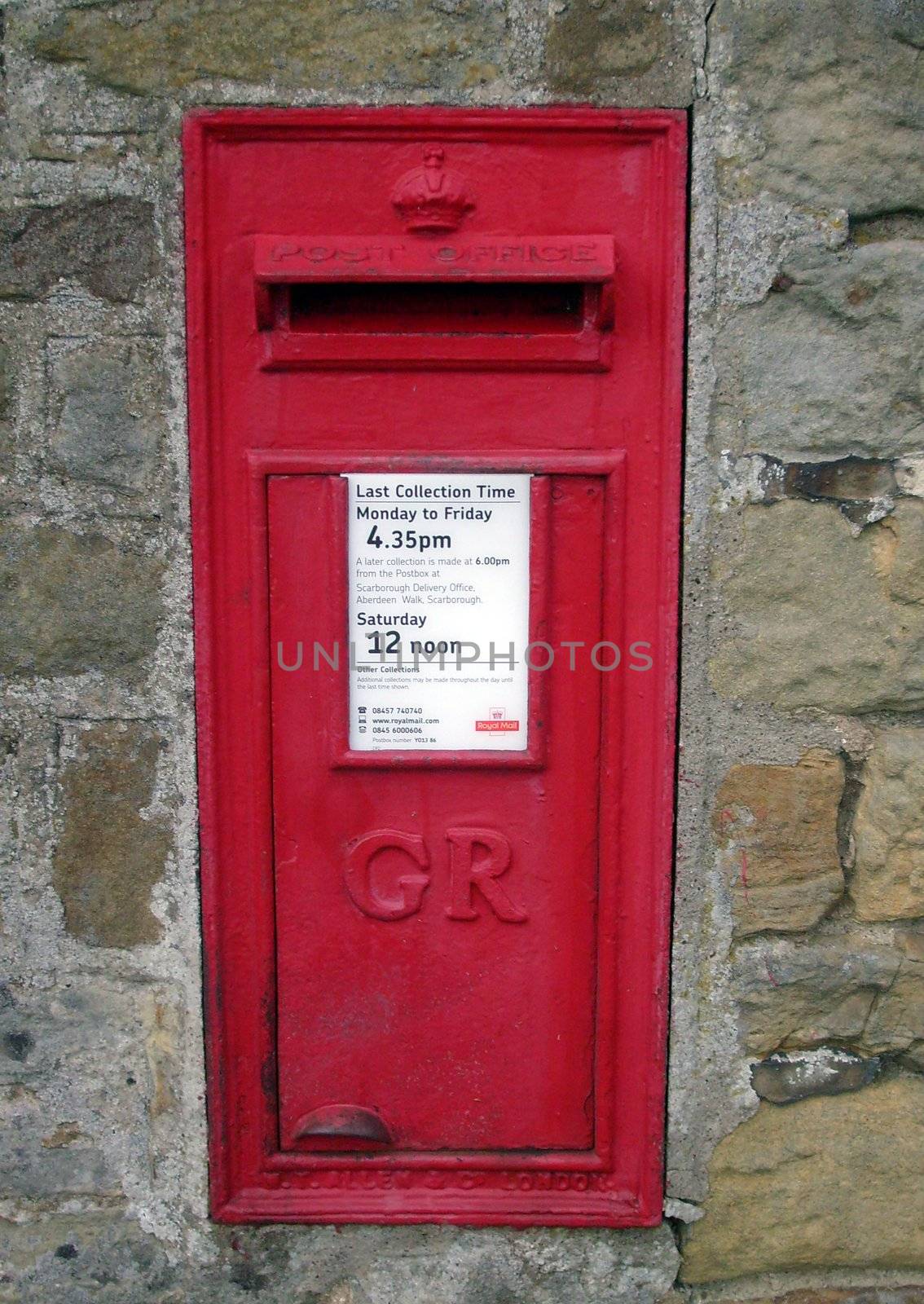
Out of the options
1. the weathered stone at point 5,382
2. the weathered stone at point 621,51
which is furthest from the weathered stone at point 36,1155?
the weathered stone at point 621,51

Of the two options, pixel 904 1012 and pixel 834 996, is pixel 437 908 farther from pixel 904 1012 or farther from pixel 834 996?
pixel 904 1012

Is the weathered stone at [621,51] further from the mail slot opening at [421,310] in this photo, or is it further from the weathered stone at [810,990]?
the weathered stone at [810,990]

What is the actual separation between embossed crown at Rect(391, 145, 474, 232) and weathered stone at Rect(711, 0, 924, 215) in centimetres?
35

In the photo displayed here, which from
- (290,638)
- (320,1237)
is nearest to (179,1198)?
(320,1237)

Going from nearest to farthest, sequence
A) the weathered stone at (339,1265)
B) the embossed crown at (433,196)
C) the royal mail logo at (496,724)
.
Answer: the embossed crown at (433,196) → the royal mail logo at (496,724) → the weathered stone at (339,1265)

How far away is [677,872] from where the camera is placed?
1.37 m

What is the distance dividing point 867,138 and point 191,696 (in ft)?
3.65

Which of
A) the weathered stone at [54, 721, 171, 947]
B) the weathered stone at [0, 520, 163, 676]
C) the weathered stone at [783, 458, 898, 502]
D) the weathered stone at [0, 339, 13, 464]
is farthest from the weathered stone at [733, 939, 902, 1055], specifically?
the weathered stone at [0, 339, 13, 464]

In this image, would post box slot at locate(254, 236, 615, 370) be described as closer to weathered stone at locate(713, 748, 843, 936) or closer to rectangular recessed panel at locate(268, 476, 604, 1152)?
rectangular recessed panel at locate(268, 476, 604, 1152)

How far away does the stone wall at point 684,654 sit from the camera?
4.04 ft

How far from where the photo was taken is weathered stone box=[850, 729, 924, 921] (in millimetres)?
1323

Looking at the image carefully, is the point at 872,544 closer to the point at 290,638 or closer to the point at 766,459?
the point at 766,459

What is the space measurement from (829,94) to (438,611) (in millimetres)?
797

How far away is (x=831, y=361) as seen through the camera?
127 centimetres
